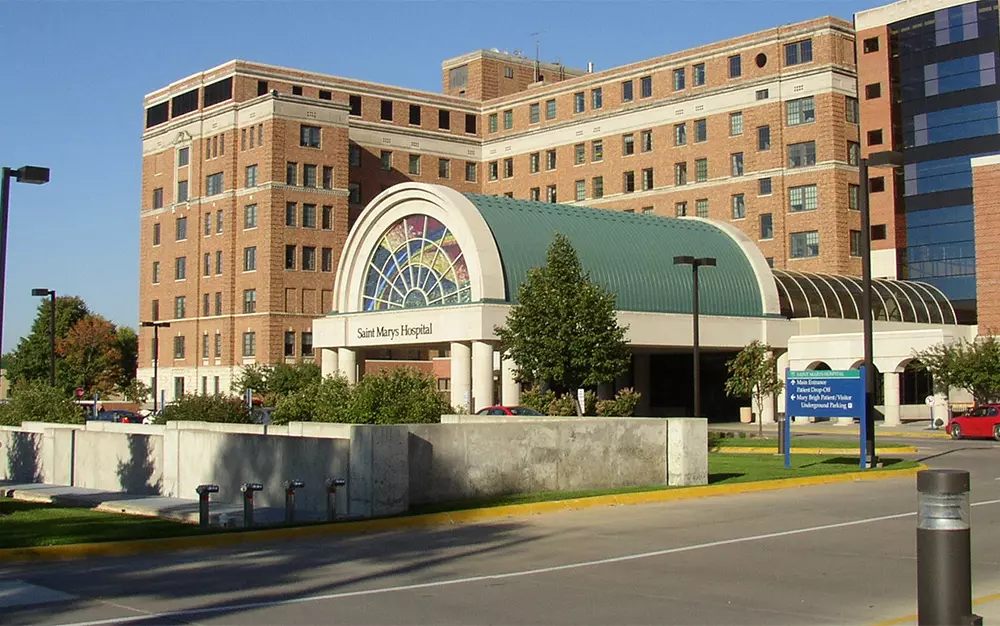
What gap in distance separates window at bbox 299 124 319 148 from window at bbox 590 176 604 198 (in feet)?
69.5

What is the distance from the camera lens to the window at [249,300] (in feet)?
265

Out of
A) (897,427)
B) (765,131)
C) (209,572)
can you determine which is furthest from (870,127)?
(209,572)

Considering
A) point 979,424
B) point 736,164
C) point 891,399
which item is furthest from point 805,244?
point 979,424

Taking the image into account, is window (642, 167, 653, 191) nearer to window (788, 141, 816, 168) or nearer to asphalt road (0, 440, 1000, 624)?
window (788, 141, 816, 168)

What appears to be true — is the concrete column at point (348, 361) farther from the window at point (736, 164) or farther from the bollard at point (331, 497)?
the bollard at point (331, 497)

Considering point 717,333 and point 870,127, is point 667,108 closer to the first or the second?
point 870,127

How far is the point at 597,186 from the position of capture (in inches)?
3521

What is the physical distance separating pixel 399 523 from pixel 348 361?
44.9 meters

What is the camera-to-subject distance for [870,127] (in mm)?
81688

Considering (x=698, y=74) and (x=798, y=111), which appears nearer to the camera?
(x=798, y=111)

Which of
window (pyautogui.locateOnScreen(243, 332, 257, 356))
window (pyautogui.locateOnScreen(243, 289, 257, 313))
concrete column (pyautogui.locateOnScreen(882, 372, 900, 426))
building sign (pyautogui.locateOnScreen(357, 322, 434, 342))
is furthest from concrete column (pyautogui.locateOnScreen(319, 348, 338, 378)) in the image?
concrete column (pyautogui.locateOnScreen(882, 372, 900, 426))

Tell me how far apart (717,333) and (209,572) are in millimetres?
49615

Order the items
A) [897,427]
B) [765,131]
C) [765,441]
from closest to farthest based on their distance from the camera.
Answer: [765,441], [897,427], [765,131]

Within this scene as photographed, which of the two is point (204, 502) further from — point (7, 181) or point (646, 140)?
point (646, 140)
